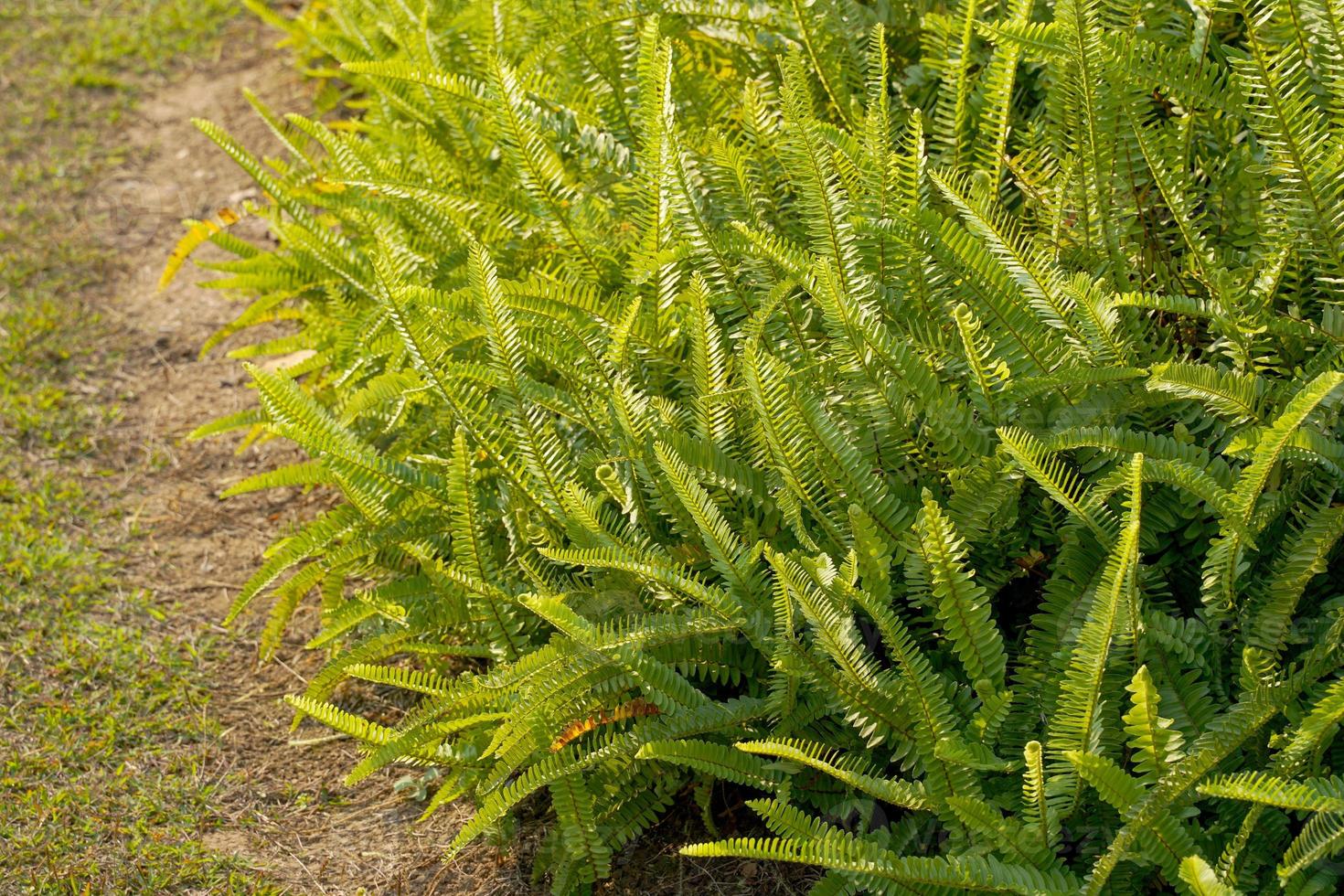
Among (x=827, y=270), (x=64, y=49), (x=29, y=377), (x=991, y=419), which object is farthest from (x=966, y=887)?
(x=64, y=49)

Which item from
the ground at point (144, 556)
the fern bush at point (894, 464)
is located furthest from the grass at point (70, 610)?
the fern bush at point (894, 464)

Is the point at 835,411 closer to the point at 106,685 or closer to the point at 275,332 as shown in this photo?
the point at 106,685

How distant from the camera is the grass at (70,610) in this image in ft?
8.38

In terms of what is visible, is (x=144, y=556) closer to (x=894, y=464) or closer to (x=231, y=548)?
(x=231, y=548)

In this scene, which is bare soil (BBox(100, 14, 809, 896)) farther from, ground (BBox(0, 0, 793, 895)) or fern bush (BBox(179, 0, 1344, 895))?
fern bush (BBox(179, 0, 1344, 895))

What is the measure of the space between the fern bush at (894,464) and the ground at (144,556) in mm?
229

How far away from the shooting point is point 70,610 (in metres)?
3.14

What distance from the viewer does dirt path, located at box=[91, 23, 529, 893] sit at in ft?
8.31

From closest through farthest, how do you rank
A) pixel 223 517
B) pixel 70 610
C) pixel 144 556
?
pixel 70 610 → pixel 144 556 → pixel 223 517

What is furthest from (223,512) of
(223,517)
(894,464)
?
(894,464)

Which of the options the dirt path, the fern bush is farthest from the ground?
the fern bush

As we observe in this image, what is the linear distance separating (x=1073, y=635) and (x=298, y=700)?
1.36m

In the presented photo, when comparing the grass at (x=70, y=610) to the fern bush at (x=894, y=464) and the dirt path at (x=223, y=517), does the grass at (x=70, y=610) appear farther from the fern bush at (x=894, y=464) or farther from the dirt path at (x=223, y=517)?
the fern bush at (x=894, y=464)

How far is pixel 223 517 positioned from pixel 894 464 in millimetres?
2067
